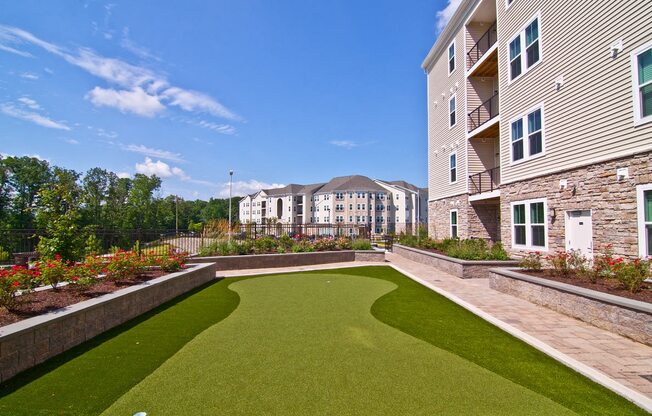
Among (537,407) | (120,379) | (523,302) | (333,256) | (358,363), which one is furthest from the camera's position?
(333,256)

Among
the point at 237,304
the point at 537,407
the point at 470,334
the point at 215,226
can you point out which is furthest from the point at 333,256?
the point at 537,407

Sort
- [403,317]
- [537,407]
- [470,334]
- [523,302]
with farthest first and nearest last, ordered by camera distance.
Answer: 1. [523,302]
2. [403,317]
3. [470,334]
4. [537,407]

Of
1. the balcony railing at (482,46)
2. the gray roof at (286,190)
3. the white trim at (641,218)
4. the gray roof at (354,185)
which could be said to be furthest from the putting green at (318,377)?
the gray roof at (286,190)

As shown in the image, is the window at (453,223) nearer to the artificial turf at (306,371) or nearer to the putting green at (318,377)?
the artificial turf at (306,371)

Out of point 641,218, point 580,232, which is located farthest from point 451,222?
point 641,218

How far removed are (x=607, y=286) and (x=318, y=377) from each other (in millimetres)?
6295

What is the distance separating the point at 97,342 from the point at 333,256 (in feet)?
40.0

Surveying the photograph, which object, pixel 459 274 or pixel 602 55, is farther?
pixel 459 274

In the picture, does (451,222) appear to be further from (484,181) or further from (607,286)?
(607,286)

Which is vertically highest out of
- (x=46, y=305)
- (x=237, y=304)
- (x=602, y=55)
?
(x=602, y=55)

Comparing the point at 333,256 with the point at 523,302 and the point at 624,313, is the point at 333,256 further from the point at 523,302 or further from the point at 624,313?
the point at 624,313

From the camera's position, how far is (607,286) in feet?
21.7

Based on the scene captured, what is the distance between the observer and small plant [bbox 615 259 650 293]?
6.04 meters

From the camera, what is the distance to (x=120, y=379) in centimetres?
390
